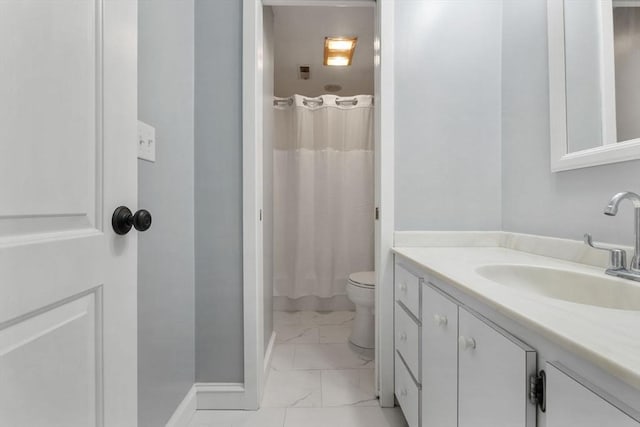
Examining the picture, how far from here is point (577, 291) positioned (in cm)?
89

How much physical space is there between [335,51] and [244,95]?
163 centimetres

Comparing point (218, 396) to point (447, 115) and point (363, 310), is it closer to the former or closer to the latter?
point (363, 310)

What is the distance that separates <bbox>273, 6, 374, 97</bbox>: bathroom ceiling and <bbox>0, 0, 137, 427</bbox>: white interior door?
1953mm

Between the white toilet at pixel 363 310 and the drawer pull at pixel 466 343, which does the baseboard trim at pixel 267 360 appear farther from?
the drawer pull at pixel 466 343

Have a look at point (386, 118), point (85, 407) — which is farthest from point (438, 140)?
point (85, 407)

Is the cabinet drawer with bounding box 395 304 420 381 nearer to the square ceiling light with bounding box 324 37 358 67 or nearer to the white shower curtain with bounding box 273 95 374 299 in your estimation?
the white shower curtain with bounding box 273 95 374 299

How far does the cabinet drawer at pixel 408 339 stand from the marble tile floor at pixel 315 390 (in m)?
0.36

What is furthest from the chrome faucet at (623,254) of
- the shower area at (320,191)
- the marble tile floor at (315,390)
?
the shower area at (320,191)

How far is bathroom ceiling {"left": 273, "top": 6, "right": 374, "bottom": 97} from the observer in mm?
2303

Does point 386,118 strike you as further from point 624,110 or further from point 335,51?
point 335,51

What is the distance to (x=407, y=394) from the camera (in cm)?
122

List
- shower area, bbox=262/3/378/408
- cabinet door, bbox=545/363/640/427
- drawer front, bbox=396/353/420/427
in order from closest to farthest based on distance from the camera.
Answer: cabinet door, bbox=545/363/640/427, drawer front, bbox=396/353/420/427, shower area, bbox=262/3/378/408

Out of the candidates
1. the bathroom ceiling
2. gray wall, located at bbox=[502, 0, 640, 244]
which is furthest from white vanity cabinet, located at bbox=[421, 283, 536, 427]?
the bathroom ceiling

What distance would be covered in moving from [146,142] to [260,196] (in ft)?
2.00
